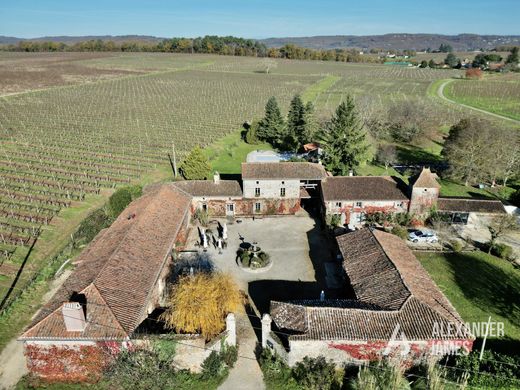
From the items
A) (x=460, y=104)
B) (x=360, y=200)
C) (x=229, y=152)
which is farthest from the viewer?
(x=460, y=104)

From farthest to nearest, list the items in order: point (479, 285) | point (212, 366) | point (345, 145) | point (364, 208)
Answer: point (345, 145) < point (364, 208) < point (479, 285) < point (212, 366)

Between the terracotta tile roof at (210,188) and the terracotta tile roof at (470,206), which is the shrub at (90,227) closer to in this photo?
the terracotta tile roof at (210,188)

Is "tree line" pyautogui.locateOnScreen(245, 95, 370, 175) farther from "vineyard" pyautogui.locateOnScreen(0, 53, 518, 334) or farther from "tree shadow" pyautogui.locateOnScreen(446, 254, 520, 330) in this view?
"tree shadow" pyautogui.locateOnScreen(446, 254, 520, 330)

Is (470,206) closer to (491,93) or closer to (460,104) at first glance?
(460,104)

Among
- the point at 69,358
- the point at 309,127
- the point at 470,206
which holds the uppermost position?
the point at 309,127

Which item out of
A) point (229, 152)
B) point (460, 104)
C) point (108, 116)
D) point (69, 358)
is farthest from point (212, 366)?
point (460, 104)

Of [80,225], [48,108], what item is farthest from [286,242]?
[48,108]

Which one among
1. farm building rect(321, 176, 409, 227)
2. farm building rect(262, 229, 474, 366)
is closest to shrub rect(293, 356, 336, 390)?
farm building rect(262, 229, 474, 366)
